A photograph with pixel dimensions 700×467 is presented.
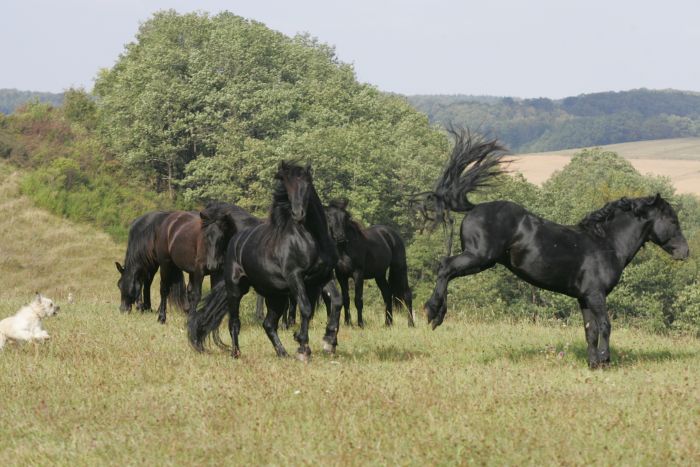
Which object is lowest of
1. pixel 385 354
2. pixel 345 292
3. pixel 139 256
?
pixel 385 354

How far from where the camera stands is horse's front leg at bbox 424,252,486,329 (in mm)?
10391

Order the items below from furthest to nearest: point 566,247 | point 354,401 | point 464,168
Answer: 1. point 464,168
2. point 566,247
3. point 354,401

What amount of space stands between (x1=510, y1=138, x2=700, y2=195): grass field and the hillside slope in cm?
7363

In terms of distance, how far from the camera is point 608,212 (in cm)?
1103

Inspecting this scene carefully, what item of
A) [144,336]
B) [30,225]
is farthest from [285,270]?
[30,225]

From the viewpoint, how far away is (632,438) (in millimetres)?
6680

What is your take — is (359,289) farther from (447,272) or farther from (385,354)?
(447,272)

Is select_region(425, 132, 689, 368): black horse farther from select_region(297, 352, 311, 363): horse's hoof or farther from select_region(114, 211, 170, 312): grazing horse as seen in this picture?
select_region(114, 211, 170, 312): grazing horse

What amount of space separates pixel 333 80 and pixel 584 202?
22.3 meters

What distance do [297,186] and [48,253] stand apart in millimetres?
35827

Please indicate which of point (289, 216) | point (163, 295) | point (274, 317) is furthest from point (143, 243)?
point (289, 216)

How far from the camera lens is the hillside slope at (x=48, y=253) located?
129 feet

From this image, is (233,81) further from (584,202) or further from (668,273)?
(668,273)

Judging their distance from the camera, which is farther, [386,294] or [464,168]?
[386,294]
